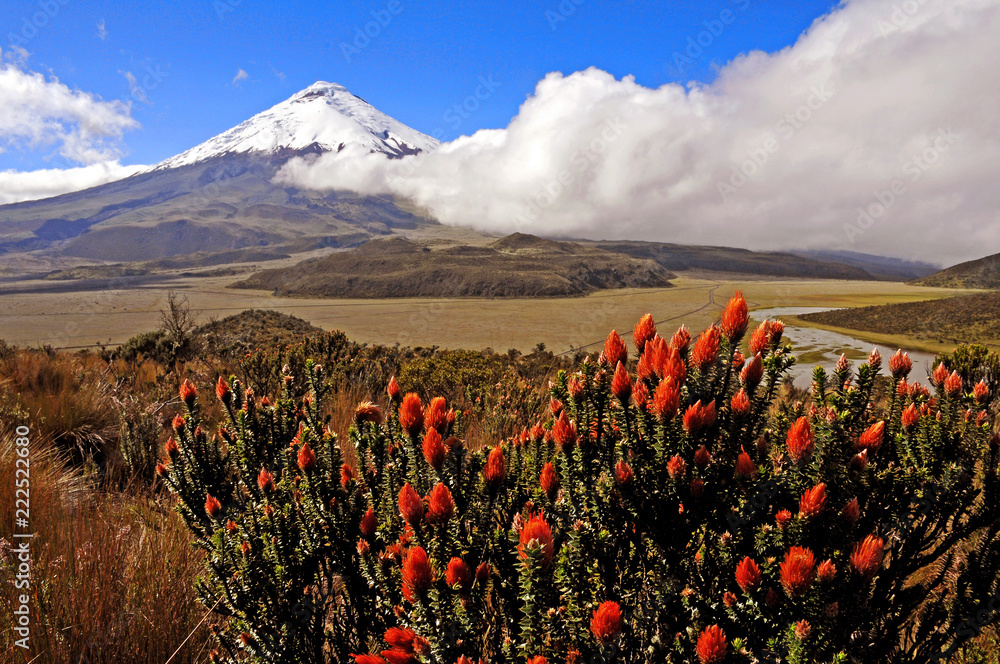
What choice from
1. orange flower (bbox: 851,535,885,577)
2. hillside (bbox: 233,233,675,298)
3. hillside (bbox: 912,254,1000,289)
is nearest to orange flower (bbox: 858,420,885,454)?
orange flower (bbox: 851,535,885,577)

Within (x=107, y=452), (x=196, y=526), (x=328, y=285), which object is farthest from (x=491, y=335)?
(x=328, y=285)

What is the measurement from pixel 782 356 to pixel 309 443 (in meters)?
1.62

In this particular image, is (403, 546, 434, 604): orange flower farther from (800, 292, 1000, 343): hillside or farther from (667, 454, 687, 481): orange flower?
(800, 292, 1000, 343): hillside

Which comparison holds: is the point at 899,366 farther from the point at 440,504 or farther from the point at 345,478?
the point at 345,478

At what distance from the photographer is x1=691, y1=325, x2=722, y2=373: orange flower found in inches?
54.9

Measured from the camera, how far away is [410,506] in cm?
119

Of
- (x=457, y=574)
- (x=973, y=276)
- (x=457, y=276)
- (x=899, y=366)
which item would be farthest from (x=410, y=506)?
(x=973, y=276)

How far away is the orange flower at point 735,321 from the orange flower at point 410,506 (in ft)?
3.42

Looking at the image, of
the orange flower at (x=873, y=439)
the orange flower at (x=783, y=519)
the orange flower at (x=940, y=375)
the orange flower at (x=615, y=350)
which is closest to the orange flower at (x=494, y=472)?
the orange flower at (x=615, y=350)

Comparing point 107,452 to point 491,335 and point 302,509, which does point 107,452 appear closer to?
point 302,509

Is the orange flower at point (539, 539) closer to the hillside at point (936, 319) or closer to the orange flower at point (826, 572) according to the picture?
the orange flower at point (826, 572)

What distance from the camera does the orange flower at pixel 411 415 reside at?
1430 mm

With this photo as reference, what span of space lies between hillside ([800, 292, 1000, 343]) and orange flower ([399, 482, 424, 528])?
20676 mm

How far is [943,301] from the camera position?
73.7 feet
